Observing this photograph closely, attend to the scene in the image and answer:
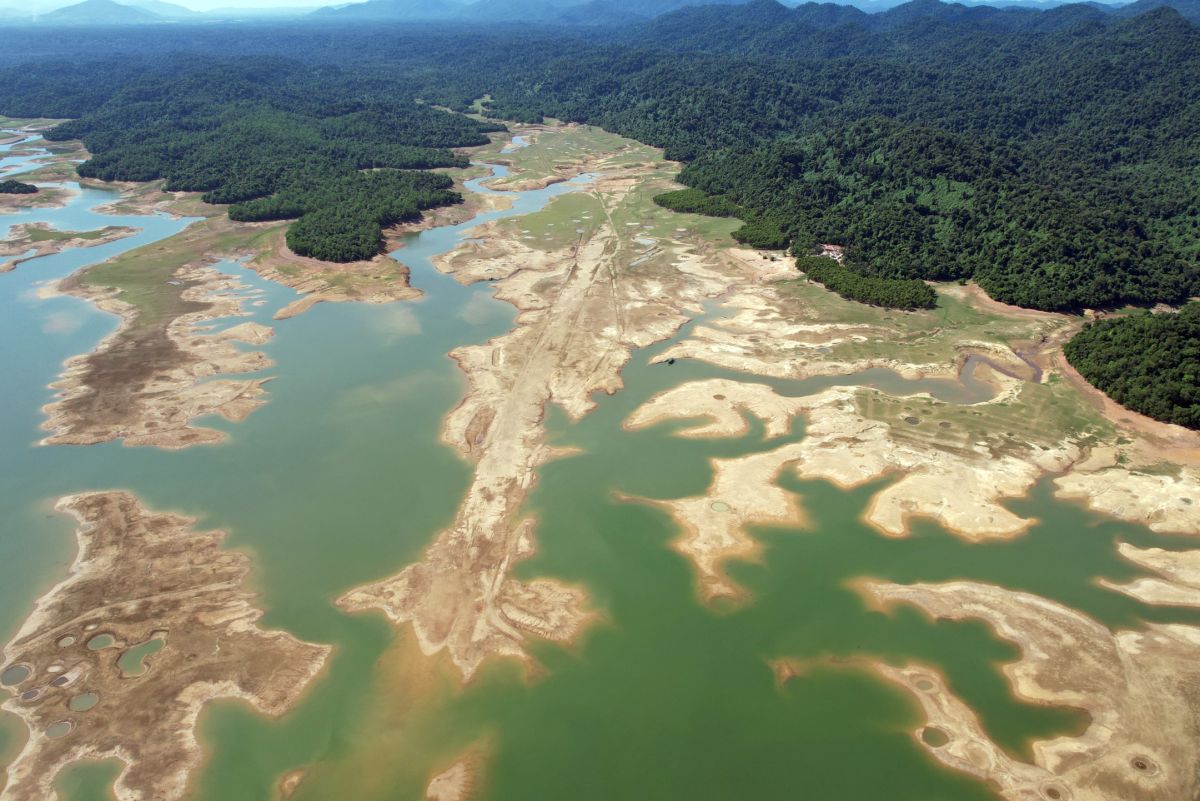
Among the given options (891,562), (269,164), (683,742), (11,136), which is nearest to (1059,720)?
(891,562)

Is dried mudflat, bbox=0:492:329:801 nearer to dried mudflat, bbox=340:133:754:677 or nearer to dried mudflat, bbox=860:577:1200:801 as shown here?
dried mudflat, bbox=340:133:754:677

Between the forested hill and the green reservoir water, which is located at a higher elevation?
the forested hill

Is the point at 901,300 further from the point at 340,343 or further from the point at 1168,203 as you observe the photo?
the point at 340,343

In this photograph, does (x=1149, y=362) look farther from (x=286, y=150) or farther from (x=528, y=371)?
(x=286, y=150)

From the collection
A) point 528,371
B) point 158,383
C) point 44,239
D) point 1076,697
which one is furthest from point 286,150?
point 1076,697

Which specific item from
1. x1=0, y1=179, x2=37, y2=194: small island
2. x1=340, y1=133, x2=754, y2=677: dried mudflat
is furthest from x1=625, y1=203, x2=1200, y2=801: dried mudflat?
x1=0, y1=179, x2=37, y2=194: small island

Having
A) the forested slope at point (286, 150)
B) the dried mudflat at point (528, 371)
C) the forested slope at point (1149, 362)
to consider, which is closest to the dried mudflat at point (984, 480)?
the forested slope at point (1149, 362)
